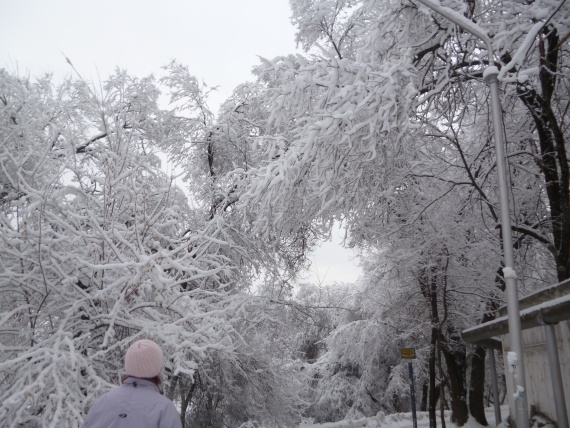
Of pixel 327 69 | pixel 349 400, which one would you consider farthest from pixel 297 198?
pixel 349 400

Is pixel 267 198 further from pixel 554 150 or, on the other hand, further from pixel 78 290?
pixel 554 150

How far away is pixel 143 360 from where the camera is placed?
2.92m

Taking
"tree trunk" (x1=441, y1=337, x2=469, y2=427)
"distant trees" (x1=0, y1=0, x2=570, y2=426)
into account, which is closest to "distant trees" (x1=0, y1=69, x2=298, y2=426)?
"distant trees" (x1=0, y1=0, x2=570, y2=426)

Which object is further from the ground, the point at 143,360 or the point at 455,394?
the point at 455,394

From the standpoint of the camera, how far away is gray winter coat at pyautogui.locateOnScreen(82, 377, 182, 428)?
2705 mm

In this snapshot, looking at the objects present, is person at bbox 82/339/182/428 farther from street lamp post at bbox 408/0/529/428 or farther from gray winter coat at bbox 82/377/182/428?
street lamp post at bbox 408/0/529/428

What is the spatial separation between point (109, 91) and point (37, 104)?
9.94 feet

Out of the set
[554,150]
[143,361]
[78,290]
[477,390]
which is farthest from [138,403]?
[477,390]

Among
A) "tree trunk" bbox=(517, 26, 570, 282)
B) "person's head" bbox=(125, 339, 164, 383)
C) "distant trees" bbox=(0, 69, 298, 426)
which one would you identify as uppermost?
"tree trunk" bbox=(517, 26, 570, 282)

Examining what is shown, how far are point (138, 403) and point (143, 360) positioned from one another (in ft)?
0.82

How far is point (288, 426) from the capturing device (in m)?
15.2

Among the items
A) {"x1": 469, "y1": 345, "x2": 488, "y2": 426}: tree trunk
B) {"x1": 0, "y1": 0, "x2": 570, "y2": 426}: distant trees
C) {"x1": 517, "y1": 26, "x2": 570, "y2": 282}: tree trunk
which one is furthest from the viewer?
{"x1": 469, "y1": 345, "x2": 488, "y2": 426}: tree trunk

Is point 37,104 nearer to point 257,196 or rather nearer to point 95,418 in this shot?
point 257,196

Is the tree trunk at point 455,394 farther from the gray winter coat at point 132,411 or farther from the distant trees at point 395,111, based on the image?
the gray winter coat at point 132,411
